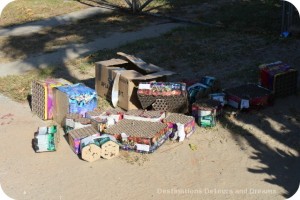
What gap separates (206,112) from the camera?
242 inches

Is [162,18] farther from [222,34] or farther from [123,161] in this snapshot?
[123,161]

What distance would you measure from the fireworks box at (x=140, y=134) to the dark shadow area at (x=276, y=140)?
0.95 m

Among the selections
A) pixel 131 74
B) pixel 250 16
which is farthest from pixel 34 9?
pixel 131 74

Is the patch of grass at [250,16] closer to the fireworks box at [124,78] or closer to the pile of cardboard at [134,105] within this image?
the pile of cardboard at [134,105]

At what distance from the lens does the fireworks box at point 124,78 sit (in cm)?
657

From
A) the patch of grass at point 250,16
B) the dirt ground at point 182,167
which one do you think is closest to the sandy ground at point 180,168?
the dirt ground at point 182,167

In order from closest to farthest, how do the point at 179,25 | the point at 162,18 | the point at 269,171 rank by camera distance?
the point at 269,171
the point at 179,25
the point at 162,18

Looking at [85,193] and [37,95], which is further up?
[37,95]

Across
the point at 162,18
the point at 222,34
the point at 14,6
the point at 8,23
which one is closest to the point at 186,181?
the point at 222,34

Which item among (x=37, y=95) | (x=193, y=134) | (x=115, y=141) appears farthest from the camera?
(x=37, y=95)

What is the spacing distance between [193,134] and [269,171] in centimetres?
122

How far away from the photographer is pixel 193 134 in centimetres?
604

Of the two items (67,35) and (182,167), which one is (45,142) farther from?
(67,35)

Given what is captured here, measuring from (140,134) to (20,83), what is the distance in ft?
11.4
